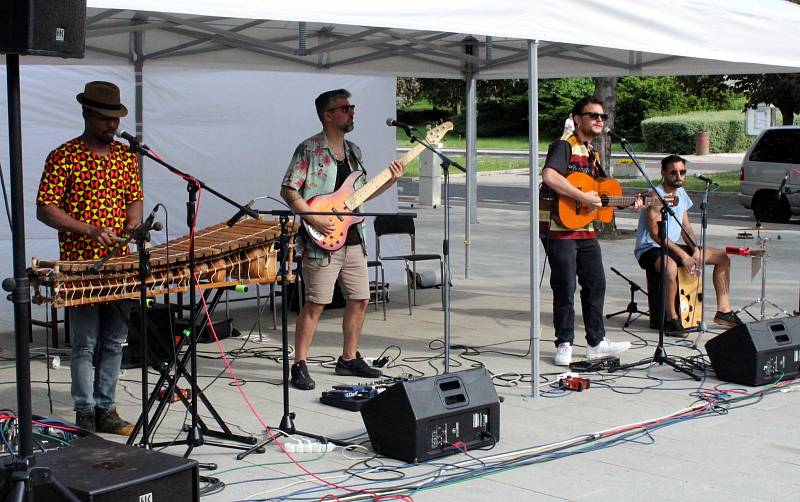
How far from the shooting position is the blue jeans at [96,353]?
5738 millimetres

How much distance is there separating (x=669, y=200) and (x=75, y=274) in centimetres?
473

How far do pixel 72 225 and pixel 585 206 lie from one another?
3568 mm

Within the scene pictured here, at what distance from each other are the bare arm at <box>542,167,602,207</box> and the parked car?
37.5ft

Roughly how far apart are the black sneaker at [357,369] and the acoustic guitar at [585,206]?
165 centimetres

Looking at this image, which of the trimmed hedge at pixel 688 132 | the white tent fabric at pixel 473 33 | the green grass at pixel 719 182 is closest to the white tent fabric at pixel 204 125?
the white tent fabric at pixel 473 33

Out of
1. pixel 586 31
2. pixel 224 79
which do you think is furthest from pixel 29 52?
pixel 224 79

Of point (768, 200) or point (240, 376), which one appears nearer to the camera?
point (240, 376)

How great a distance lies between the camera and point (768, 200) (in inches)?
730

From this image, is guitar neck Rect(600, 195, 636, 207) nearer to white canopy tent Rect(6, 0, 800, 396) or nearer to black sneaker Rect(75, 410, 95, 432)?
white canopy tent Rect(6, 0, 800, 396)

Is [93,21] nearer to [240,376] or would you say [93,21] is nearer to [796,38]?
[240,376]

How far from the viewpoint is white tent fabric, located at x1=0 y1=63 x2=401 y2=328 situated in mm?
9555

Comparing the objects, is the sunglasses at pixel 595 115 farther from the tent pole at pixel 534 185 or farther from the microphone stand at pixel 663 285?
the tent pole at pixel 534 185

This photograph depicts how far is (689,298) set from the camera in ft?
29.2

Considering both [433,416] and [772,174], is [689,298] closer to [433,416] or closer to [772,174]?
[433,416]
